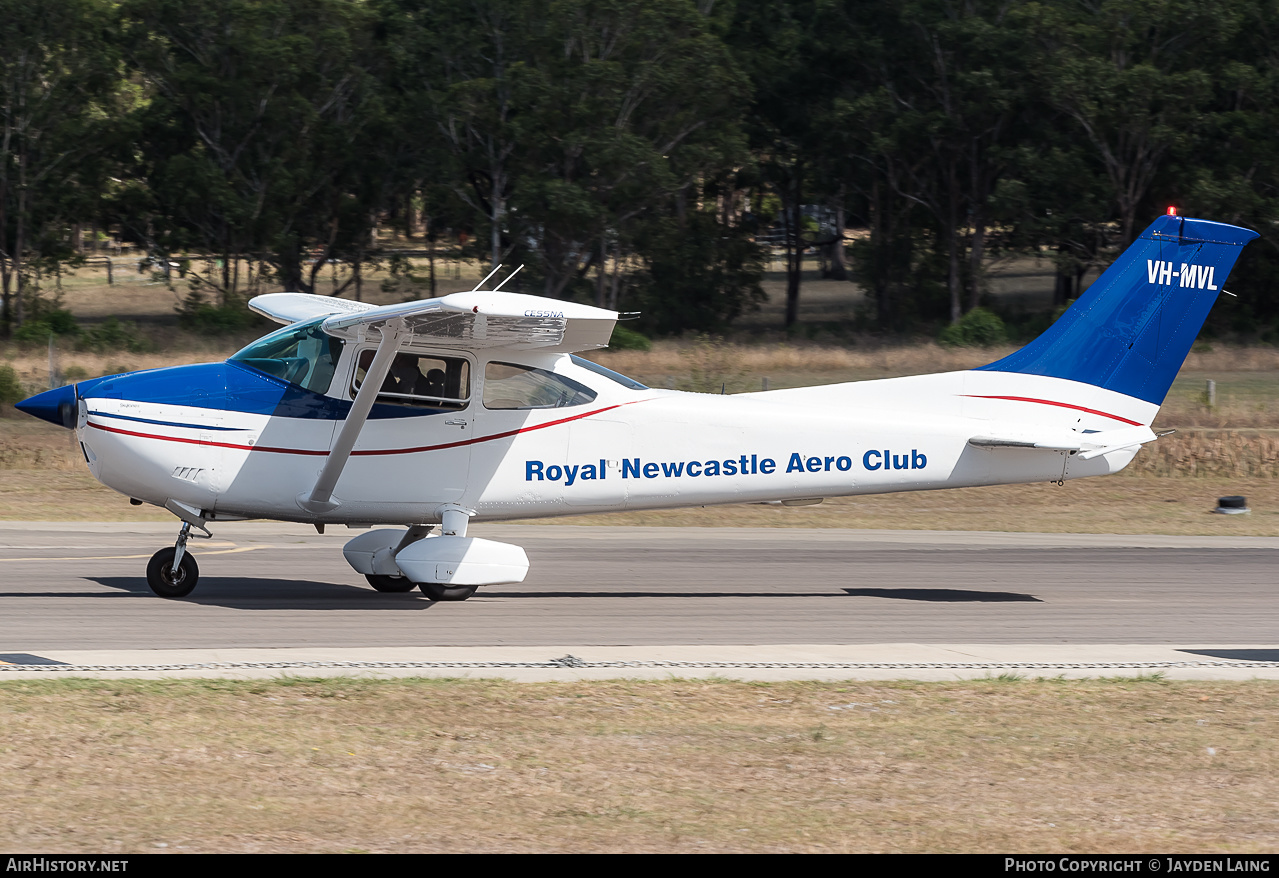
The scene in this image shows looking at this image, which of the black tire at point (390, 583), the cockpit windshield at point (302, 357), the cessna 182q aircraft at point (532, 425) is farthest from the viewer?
the black tire at point (390, 583)

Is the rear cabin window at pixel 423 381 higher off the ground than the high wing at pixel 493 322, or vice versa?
the high wing at pixel 493 322

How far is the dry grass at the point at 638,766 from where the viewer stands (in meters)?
5.83

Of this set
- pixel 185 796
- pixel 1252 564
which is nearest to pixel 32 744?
pixel 185 796

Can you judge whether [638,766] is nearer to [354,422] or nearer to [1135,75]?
[354,422]

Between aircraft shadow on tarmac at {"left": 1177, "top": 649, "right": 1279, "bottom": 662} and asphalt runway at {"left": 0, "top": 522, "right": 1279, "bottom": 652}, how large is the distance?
41 cm

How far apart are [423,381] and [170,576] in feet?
8.96

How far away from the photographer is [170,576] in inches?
468

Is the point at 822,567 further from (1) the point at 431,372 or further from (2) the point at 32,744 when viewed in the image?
(2) the point at 32,744

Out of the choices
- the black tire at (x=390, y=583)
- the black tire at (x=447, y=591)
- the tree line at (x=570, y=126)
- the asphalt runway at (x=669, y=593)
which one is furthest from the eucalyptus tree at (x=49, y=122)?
the black tire at (x=447, y=591)

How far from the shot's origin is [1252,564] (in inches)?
616

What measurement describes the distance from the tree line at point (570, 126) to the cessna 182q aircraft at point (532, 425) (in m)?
35.8

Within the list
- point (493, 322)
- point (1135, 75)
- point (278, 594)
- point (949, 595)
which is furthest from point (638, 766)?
point (1135, 75)

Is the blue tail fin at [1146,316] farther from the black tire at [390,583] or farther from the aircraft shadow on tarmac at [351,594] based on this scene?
the black tire at [390,583]

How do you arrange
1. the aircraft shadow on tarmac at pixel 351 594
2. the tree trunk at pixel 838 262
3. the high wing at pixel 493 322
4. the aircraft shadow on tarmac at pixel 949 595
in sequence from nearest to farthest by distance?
the high wing at pixel 493 322
the aircraft shadow on tarmac at pixel 351 594
the aircraft shadow on tarmac at pixel 949 595
the tree trunk at pixel 838 262
